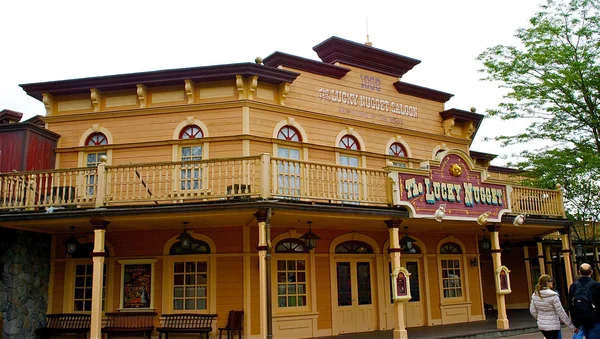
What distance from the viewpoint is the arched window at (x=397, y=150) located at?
16.9m

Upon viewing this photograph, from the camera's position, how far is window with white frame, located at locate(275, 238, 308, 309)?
13578 mm

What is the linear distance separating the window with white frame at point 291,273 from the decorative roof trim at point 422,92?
6.64 metres

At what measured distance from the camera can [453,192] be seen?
13961 millimetres

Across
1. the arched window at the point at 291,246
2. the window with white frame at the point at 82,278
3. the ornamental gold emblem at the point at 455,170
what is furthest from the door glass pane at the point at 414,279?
the window with white frame at the point at 82,278

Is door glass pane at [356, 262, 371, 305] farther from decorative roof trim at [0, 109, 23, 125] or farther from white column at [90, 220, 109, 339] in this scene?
decorative roof trim at [0, 109, 23, 125]

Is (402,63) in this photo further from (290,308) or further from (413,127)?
(290,308)

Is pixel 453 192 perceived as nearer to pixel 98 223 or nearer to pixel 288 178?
pixel 288 178

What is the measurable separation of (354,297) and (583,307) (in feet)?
26.4

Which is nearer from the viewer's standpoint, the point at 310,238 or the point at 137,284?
the point at 310,238

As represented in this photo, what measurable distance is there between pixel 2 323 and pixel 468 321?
13.7 metres

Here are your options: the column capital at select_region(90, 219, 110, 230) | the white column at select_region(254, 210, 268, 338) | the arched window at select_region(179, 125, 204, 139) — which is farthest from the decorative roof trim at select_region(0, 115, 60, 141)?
the white column at select_region(254, 210, 268, 338)

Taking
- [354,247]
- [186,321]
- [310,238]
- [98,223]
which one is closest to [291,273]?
[310,238]

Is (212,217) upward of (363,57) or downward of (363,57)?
downward

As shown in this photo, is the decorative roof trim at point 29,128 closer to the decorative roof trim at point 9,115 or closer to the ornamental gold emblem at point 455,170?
the decorative roof trim at point 9,115
